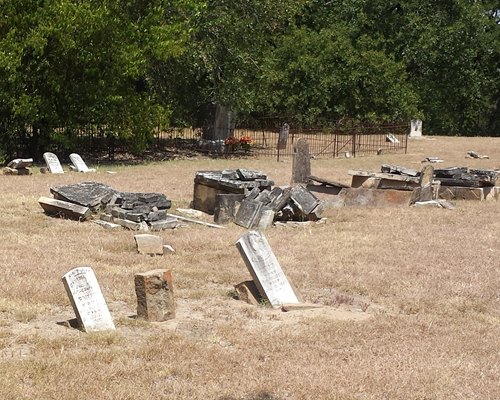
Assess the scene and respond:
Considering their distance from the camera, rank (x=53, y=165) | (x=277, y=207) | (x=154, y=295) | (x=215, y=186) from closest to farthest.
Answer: (x=154, y=295) < (x=277, y=207) < (x=215, y=186) < (x=53, y=165)

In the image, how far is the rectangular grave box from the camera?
1382 cm

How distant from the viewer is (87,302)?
684 centimetres

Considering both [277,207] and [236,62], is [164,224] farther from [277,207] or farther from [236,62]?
[236,62]

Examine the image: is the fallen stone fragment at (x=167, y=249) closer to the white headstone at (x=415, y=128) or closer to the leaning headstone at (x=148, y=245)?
the leaning headstone at (x=148, y=245)

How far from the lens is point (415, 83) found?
4381 centimetres

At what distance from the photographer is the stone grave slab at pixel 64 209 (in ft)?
41.5

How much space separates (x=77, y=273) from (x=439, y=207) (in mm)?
9969

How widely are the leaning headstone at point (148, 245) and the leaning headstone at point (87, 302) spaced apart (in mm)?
3157

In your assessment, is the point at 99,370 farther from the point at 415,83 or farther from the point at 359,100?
the point at 415,83

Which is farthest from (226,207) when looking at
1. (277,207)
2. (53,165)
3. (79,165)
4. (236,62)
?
(236,62)

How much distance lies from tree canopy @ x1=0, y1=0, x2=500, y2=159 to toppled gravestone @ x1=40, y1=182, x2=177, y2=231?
9.02 meters

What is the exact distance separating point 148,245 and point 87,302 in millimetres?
3372

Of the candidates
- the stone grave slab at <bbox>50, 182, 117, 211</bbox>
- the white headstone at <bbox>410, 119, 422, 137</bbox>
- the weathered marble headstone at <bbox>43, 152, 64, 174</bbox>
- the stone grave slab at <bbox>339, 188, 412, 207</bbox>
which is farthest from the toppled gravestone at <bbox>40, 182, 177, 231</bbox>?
the white headstone at <bbox>410, 119, 422, 137</bbox>

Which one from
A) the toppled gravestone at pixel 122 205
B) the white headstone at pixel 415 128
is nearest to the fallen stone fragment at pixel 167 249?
the toppled gravestone at pixel 122 205
